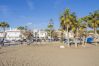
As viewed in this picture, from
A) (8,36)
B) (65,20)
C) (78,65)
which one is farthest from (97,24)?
(8,36)

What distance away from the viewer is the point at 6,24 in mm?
87562

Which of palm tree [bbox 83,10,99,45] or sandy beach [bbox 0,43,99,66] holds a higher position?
palm tree [bbox 83,10,99,45]

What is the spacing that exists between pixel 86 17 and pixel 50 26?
1775 inches

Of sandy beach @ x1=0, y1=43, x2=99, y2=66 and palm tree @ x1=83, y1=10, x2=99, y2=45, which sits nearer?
sandy beach @ x1=0, y1=43, x2=99, y2=66

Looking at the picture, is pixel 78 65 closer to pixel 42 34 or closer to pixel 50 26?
pixel 50 26

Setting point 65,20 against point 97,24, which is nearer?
point 65,20

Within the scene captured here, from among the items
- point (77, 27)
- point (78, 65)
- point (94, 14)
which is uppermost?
point (94, 14)

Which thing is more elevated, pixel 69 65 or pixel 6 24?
pixel 6 24

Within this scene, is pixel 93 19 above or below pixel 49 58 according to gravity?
above

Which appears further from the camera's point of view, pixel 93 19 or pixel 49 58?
pixel 93 19

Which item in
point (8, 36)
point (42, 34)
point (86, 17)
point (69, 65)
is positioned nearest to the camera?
point (69, 65)

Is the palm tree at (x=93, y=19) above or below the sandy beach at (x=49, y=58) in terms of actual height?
above

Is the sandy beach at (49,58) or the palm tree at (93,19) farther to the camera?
the palm tree at (93,19)

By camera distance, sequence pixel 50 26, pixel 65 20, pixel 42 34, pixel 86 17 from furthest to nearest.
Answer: pixel 42 34 < pixel 50 26 < pixel 86 17 < pixel 65 20
